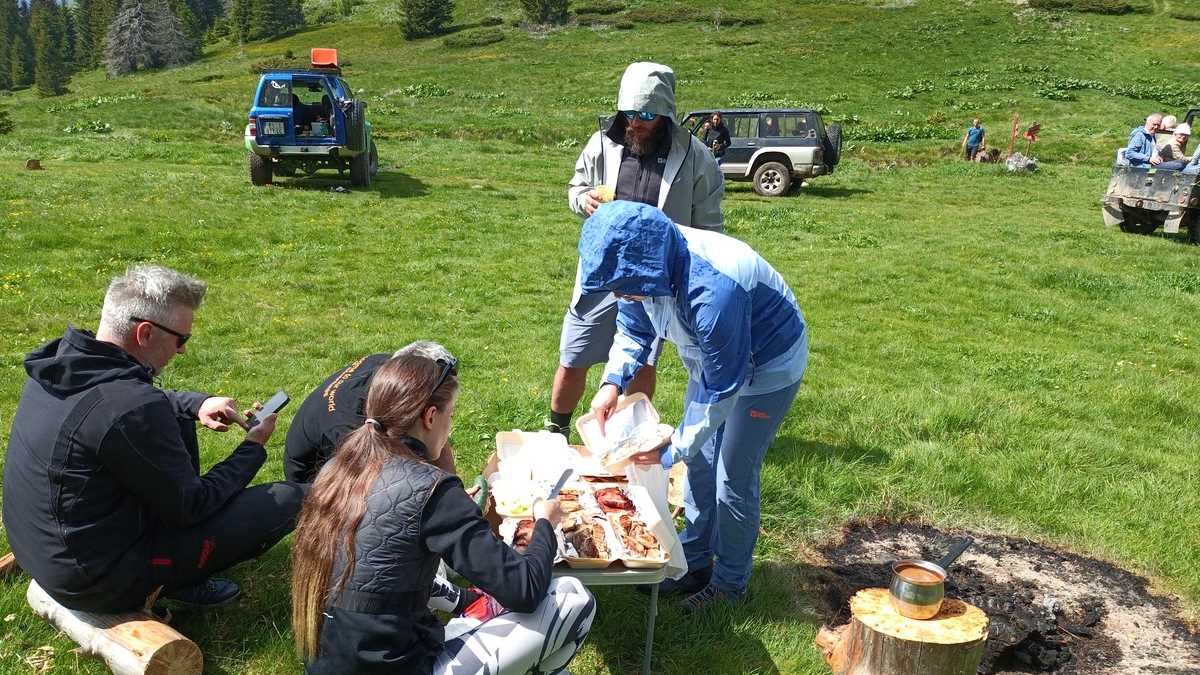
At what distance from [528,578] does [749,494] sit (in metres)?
1.29

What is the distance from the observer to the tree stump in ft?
8.91

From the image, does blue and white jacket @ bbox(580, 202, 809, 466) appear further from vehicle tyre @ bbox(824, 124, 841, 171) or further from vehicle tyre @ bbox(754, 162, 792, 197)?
vehicle tyre @ bbox(824, 124, 841, 171)

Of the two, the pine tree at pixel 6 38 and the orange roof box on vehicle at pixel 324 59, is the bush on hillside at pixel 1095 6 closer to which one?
the orange roof box on vehicle at pixel 324 59

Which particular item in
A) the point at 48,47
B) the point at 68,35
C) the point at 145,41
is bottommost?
the point at 145,41

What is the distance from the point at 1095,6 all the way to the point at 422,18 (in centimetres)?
4584

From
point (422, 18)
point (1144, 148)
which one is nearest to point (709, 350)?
point (1144, 148)

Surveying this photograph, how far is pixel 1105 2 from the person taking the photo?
162ft

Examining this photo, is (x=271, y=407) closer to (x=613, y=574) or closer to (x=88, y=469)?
(x=88, y=469)

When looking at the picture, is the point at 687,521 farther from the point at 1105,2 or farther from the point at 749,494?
the point at 1105,2

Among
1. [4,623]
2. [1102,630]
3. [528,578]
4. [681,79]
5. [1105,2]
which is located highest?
[1105,2]

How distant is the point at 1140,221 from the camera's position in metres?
13.7

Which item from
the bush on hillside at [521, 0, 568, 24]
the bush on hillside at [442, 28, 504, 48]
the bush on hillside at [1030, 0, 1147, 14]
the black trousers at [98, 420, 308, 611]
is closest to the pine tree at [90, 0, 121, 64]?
the bush on hillside at [442, 28, 504, 48]

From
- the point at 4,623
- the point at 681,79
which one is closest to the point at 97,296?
the point at 4,623

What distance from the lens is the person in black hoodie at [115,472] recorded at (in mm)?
2619
